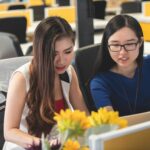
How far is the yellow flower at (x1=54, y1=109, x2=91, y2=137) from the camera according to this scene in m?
0.79

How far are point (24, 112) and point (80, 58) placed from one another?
0.46m

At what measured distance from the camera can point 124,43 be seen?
4.94 feet

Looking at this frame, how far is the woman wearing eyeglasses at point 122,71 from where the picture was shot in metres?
1.51

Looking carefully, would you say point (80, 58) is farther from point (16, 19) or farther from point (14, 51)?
point (16, 19)

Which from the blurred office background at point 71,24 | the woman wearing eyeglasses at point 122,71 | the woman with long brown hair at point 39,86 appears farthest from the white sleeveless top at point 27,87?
the blurred office background at point 71,24

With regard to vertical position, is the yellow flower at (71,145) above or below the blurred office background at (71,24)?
above

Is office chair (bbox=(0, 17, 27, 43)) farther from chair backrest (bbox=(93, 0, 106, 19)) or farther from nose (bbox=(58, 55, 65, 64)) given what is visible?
nose (bbox=(58, 55, 65, 64))

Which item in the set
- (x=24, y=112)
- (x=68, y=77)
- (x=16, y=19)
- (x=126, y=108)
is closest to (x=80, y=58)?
(x=68, y=77)

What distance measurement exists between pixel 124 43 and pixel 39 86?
0.38 m

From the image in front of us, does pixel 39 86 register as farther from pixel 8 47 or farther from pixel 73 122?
pixel 8 47

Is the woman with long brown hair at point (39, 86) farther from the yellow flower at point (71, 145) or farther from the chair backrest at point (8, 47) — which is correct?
the chair backrest at point (8, 47)

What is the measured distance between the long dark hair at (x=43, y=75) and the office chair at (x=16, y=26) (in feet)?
10.0

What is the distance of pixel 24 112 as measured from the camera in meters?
1.46

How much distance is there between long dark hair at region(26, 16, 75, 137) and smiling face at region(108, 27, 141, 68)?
0.62 ft
